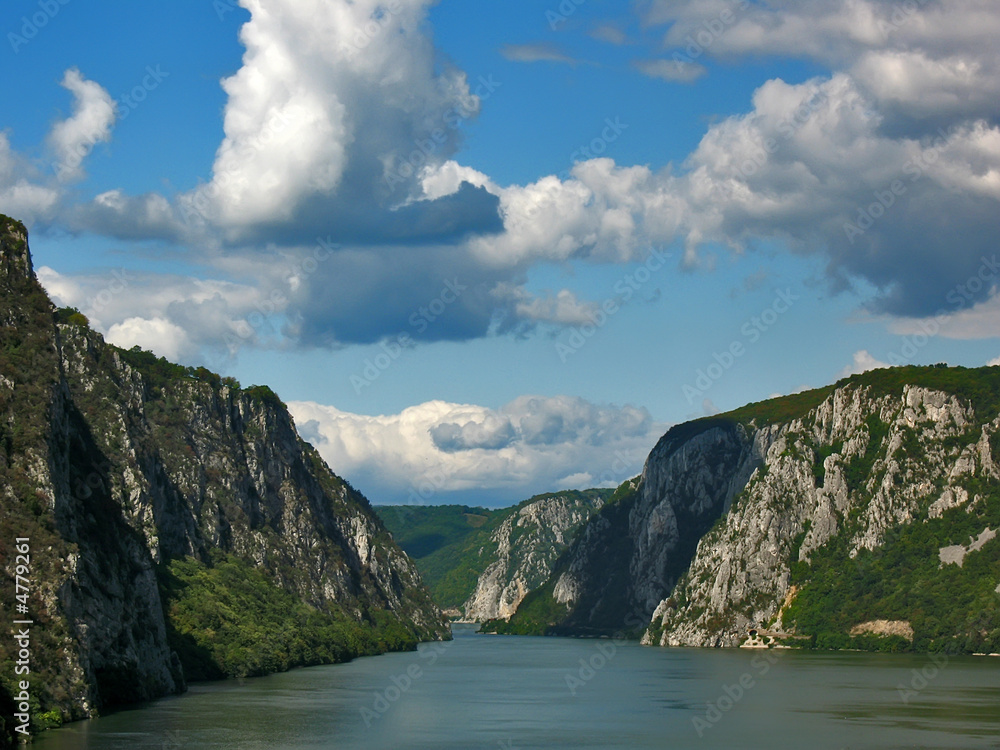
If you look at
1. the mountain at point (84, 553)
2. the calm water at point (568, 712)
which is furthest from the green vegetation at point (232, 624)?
the calm water at point (568, 712)

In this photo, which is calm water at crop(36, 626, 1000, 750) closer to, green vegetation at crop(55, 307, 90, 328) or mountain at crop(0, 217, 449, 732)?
mountain at crop(0, 217, 449, 732)

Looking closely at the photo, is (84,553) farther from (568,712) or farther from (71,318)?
(71,318)

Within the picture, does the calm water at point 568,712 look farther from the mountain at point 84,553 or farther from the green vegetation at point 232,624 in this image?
the green vegetation at point 232,624

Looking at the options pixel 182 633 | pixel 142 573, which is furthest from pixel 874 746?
pixel 182 633

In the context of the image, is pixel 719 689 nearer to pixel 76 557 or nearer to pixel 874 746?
→ pixel 874 746

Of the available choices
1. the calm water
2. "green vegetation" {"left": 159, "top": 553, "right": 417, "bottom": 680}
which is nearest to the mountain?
"green vegetation" {"left": 159, "top": 553, "right": 417, "bottom": 680}

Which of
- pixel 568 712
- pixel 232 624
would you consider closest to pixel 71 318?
pixel 232 624
